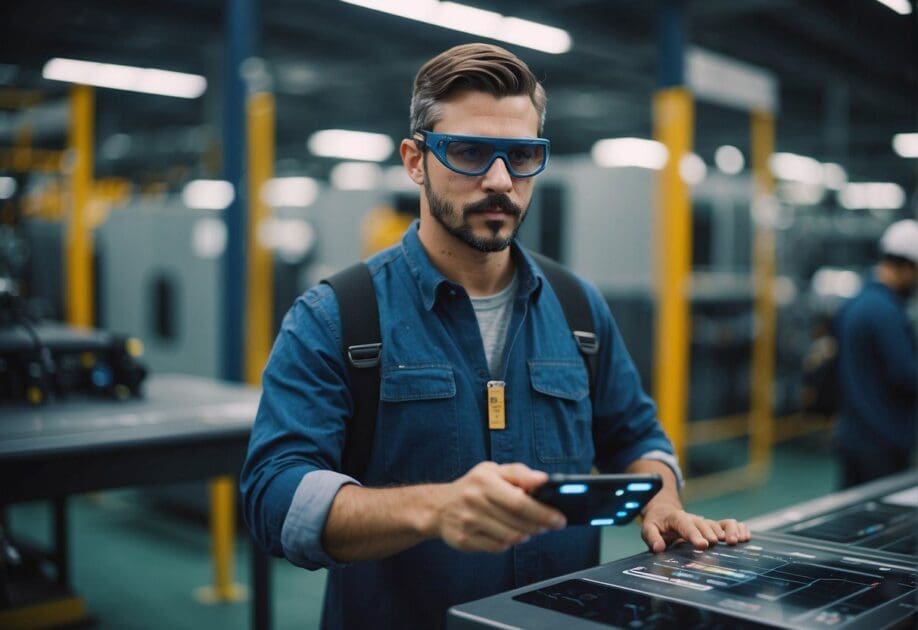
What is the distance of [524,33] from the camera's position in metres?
7.44

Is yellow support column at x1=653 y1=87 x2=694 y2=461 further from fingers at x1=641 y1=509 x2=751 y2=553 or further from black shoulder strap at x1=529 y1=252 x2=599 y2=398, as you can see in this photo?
fingers at x1=641 y1=509 x2=751 y2=553

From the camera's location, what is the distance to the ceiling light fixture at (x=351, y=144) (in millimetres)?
16719

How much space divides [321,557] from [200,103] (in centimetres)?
1342

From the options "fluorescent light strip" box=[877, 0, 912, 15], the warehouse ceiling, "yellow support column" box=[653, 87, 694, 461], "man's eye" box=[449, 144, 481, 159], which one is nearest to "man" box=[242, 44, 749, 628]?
"man's eye" box=[449, 144, 481, 159]

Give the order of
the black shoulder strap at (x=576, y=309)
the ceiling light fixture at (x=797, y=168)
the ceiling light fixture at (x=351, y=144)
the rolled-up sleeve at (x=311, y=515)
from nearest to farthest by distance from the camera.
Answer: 1. the rolled-up sleeve at (x=311, y=515)
2. the black shoulder strap at (x=576, y=309)
3. the ceiling light fixture at (x=351, y=144)
4. the ceiling light fixture at (x=797, y=168)

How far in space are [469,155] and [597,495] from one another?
726mm

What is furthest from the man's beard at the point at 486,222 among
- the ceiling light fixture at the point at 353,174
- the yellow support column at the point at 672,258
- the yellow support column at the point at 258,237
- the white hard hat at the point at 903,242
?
the ceiling light fixture at the point at 353,174

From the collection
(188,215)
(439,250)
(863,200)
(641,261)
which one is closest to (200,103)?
(188,215)

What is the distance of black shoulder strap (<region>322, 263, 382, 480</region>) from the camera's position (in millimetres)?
1725

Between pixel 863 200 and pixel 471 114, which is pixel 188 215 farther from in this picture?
pixel 863 200

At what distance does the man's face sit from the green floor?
3417mm

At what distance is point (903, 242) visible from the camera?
4527mm

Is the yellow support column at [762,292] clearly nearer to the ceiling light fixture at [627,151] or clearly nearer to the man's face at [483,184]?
the man's face at [483,184]

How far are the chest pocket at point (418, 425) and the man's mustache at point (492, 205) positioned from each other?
1.04 feet
